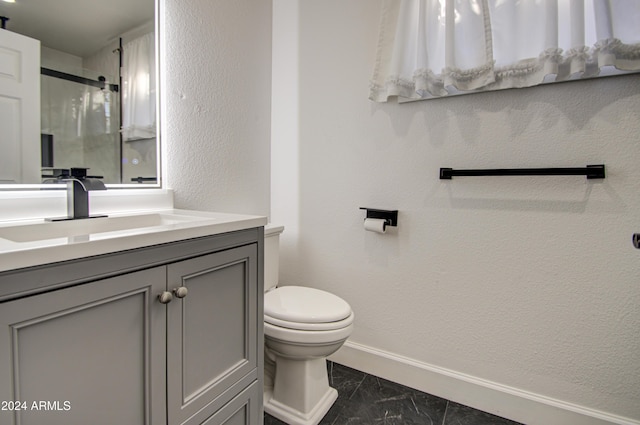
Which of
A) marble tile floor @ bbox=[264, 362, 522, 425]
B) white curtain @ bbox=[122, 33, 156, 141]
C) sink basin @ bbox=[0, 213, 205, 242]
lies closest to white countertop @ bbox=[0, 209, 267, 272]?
sink basin @ bbox=[0, 213, 205, 242]

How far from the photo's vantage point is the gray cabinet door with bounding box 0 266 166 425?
1.81 ft

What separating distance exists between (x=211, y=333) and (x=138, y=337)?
21cm

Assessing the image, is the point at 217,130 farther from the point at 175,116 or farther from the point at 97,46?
the point at 97,46

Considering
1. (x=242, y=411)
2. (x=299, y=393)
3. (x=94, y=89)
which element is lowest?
(x=299, y=393)

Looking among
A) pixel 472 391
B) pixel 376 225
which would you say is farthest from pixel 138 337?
pixel 472 391

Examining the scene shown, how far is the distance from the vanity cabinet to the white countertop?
21mm

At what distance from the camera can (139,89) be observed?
136 centimetres

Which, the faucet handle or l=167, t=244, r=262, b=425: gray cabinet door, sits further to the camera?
the faucet handle

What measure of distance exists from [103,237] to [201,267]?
0.84ft

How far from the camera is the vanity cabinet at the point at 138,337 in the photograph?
564 mm

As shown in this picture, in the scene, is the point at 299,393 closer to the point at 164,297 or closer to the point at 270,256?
the point at 270,256

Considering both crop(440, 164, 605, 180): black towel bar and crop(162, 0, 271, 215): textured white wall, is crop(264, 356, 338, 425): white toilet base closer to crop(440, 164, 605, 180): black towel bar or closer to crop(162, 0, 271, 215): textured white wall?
crop(162, 0, 271, 215): textured white wall

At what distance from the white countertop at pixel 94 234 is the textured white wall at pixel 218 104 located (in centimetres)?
28

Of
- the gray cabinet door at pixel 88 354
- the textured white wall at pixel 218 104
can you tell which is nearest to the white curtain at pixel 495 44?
the textured white wall at pixel 218 104
